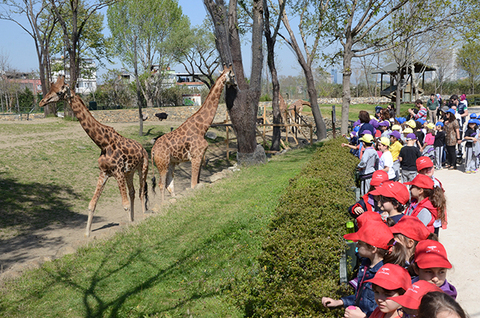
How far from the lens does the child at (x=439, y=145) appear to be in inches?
476

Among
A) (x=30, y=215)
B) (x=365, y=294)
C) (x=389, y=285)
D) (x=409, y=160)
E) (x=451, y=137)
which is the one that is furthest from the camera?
(x=451, y=137)

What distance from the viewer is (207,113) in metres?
11.1

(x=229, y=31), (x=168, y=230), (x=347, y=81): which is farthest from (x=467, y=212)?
(x=229, y=31)

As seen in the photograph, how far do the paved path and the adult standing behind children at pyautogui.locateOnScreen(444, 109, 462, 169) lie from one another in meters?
1.27

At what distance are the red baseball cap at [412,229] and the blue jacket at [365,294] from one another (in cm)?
45

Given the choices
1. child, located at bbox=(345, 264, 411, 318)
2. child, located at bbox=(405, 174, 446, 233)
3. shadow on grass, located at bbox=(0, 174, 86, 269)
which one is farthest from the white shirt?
shadow on grass, located at bbox=(0, 174, 86, 269)

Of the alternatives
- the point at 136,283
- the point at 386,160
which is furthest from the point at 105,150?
the point at 386,160

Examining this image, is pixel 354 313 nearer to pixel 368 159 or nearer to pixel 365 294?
pixel 365 294

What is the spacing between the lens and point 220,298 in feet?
16.4

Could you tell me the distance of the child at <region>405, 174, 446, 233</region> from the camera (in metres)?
4.79

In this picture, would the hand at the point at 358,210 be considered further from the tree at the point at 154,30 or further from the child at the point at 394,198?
the tree at the point at 154,30

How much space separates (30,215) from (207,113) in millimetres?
5987

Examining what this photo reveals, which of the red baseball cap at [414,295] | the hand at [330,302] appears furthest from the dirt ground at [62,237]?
the red baseball cap at [414,295]

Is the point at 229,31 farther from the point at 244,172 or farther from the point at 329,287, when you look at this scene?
the point at 329,287
